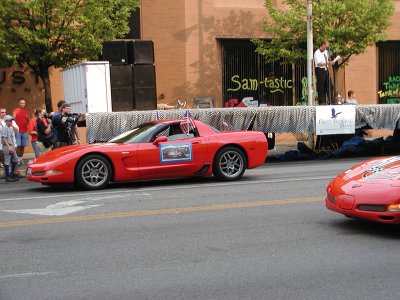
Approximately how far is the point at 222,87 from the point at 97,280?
19512 mm

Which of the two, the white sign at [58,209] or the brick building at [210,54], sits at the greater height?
the brick building at [210,54]

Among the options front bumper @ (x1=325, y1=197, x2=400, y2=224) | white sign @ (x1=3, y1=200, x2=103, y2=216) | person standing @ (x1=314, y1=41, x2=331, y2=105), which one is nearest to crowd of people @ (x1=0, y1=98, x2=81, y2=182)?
white sign @ (x1=3, y1=200, x2=103, y2=216)

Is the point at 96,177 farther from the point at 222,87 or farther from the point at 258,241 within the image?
the point at 222,87

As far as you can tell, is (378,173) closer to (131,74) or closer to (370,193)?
(370,193)

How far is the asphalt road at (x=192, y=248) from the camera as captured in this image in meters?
5.82

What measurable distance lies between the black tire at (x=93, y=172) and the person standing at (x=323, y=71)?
26.9ft

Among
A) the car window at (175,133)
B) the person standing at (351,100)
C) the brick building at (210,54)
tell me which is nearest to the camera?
the car window at (175,133)

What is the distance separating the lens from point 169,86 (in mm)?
24766

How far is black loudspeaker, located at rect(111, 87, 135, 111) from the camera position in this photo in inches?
684

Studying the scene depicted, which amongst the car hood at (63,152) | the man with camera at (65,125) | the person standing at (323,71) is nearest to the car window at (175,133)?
the car hood at (63,152)

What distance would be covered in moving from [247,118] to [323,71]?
2585 mm

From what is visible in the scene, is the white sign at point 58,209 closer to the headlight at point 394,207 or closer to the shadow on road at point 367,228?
the shadow on road at point 367,228

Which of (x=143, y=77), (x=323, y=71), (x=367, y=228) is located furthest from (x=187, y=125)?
(x=323, y=71)

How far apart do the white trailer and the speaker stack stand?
38 cm
